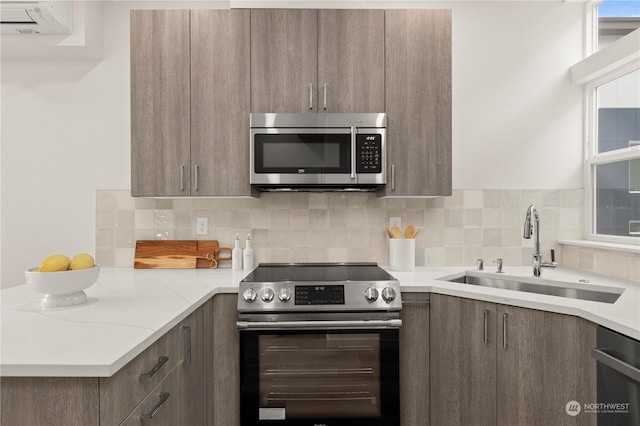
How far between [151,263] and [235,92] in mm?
1228

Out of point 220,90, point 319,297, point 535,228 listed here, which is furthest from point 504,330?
point 220,90

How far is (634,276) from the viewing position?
215cm

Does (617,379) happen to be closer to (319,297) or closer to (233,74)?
(319,297)

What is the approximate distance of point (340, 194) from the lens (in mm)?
2801

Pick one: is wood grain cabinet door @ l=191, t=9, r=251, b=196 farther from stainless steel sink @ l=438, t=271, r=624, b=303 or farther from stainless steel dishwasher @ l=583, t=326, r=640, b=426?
stainless steel dishwasher @ l=583, t=326, r=640, b=426

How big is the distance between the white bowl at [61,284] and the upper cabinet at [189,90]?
0.96 metres

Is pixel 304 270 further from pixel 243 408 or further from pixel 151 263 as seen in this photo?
pixel 151 263

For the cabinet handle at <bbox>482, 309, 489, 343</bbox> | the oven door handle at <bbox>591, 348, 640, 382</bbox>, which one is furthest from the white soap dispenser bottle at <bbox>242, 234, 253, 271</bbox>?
the oven door handle at <bbox>591, 348, 640, 382</bbox>

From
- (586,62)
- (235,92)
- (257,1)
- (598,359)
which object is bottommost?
(598,359)

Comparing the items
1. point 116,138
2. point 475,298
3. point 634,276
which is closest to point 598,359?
point 475,298

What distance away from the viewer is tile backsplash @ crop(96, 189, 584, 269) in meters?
2.79

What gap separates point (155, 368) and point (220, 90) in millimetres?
1662

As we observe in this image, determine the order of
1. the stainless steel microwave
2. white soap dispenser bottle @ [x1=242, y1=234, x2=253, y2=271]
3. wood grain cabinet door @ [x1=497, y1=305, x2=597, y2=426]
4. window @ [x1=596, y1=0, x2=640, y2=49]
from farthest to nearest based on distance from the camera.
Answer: white soap dispenser bottle @ [x1=242, y1=234, x2=253, y2=271] < window @ [x1=596, y1=0, x2=640, y2=49] < the stainless steel microwave < wood grain cabinet door @ [x1=497, y1=305, x2=597, y2=426]

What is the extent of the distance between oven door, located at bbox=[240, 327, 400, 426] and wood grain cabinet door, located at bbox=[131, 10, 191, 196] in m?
1.08
